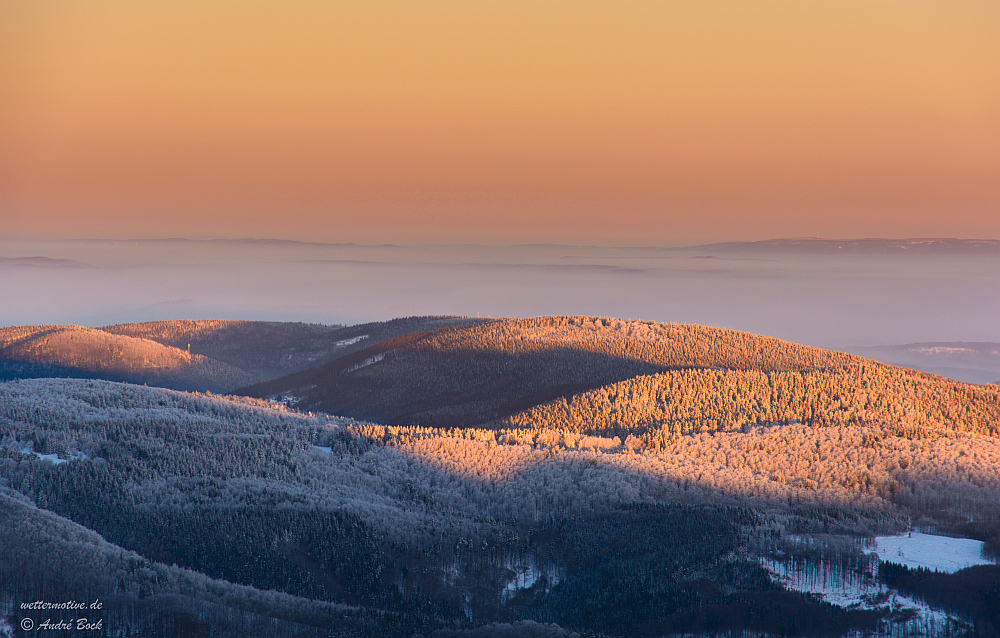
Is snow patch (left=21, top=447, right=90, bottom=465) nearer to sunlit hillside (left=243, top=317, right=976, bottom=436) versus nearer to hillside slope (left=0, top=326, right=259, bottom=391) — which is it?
sunlit hillside (left=243, top=317, right=976, bottom=436)

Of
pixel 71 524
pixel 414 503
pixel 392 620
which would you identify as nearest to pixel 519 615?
pixel 392 620

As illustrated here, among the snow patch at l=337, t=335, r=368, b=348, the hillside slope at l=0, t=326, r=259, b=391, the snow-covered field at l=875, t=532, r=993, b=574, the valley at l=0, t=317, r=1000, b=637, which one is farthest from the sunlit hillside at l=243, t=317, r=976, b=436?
the snow-covered field at l=875, t=532, r=993, b=574

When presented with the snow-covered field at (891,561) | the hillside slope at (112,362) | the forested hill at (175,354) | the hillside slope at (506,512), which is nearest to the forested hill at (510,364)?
the hillside slope at (112,362)

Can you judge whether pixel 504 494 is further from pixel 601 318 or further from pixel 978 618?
pixel 601 318

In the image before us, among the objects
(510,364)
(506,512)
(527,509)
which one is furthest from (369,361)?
(527,509)

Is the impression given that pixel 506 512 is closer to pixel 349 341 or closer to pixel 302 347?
pixel 349 341
